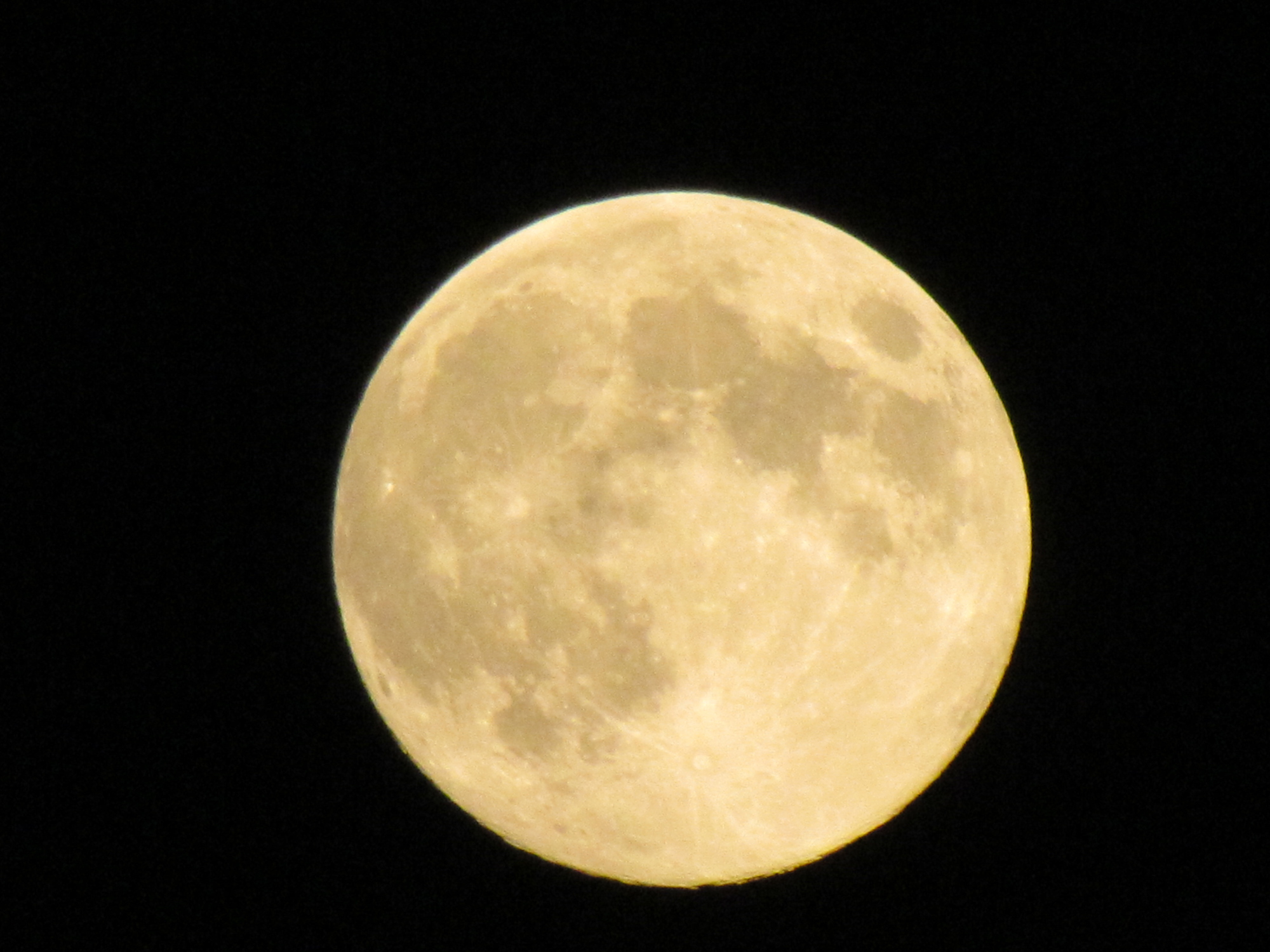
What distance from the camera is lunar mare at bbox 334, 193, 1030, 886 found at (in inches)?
158

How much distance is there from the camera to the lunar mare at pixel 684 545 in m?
4.02

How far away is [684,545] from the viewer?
155 inches

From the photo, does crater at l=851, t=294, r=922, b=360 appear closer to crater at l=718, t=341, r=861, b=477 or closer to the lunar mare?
the lunar mare

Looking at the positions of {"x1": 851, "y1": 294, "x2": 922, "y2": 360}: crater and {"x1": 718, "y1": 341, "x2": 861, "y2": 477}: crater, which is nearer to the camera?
{"x1": 718, "y1": 341, "x2": 861, "y2": 477}: crater

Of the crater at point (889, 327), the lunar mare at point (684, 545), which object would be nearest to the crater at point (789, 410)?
the lunar mare at point (684, 545)

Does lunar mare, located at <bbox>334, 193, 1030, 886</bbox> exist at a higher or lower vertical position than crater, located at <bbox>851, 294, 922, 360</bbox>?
lower

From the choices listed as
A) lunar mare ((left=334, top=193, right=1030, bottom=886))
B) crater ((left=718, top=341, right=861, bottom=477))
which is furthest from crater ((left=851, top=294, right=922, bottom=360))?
crater ((left=718, top=341, right=861, bottom=477))

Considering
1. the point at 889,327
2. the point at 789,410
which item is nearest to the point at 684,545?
the point at 789,410

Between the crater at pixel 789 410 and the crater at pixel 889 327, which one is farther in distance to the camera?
the crater at pixel 889 327

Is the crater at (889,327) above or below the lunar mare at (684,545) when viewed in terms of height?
above

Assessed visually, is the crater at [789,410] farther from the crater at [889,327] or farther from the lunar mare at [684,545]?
the crater at [889,327]

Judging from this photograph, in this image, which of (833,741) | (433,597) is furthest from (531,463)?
(833,741)

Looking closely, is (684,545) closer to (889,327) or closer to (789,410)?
(789,410)

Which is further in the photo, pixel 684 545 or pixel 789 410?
pixel 789 410
